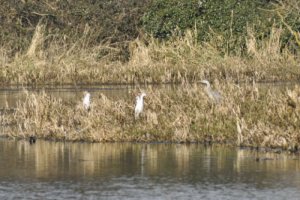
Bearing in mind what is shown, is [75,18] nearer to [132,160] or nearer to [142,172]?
[132,160]

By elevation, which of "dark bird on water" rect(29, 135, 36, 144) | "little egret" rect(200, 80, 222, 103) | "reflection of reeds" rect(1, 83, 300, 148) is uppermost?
"little egret" rect(200, 80, 222, 103)

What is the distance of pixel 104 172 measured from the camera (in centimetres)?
1467

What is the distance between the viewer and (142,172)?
14.6m

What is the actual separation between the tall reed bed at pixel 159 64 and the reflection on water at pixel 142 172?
1446cm

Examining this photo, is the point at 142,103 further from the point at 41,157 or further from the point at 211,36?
the point at 211,36

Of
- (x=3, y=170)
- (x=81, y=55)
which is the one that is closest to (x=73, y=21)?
(x=81, y=55)

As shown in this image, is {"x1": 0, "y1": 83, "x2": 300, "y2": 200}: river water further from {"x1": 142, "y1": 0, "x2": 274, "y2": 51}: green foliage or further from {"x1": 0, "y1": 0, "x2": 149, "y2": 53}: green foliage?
{"x1": 0, "y1": 0, "x2": 149, "y2": 53}: green foliage

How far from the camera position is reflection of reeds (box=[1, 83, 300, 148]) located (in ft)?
53.9

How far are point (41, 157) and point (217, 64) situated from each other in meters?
16.7

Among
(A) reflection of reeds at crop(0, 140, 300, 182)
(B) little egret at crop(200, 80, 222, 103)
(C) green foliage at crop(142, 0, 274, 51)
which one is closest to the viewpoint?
(A) reflection of reeds at crop(0, 140, 300, 182)

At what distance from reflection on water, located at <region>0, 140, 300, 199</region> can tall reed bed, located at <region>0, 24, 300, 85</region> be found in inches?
569

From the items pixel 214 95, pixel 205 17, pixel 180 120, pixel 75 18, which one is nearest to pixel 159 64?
pixel 205 17

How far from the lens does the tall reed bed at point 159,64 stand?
105 feet

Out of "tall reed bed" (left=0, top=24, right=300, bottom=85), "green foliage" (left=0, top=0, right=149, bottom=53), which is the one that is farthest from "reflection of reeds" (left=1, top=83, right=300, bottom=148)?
"green foliage" (left=0, top=0, right=149, bottom=53)
